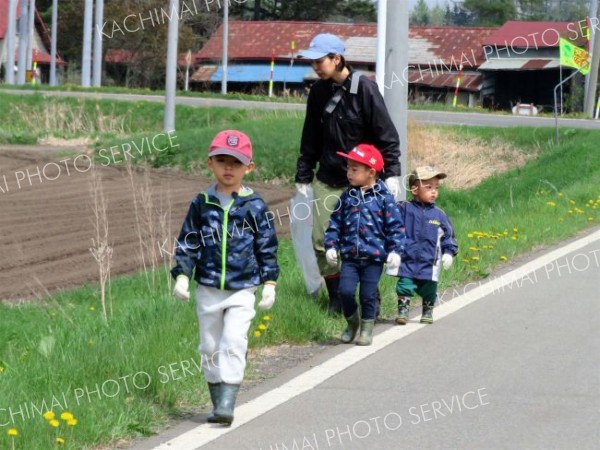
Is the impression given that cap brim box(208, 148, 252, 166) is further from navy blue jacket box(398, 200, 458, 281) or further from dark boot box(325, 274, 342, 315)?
navy blue jacket box(398, 200, 458, 281)

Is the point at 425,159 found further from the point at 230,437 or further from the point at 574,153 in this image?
the point at 230,437

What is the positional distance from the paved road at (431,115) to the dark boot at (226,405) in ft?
75.0

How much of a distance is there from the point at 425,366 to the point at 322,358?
0.64m

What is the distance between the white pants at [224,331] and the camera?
6500mm

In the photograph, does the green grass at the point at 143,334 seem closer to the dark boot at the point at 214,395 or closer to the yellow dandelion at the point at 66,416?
the yellow dandelion at the point at 66,416

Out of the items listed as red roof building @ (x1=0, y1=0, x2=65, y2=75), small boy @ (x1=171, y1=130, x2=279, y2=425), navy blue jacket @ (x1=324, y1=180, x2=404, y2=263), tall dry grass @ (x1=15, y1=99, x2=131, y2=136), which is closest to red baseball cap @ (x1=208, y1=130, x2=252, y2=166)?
small boy @ (x1=171, y1=130, x2=279, y2=425)

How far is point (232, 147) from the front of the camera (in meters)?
6.46

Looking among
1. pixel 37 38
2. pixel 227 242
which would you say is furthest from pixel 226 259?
pixel 37 38

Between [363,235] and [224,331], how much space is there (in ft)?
6.69

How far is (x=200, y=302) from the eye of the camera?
6.64 metres

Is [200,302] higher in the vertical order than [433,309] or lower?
higher

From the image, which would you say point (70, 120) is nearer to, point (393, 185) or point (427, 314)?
point (427, 314)

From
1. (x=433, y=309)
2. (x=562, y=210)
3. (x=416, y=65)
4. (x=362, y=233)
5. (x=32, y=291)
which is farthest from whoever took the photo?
(x=416, y=65)

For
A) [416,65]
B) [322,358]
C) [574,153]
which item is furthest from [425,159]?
[416,65]
